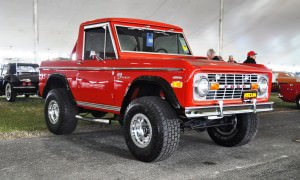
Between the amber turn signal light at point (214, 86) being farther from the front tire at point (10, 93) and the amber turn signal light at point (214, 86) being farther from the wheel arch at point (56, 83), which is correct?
the front tire at point (10, 93)

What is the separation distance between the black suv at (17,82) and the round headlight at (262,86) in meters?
10.6

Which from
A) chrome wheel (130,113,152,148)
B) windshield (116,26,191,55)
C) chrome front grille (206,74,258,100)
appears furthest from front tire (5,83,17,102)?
chrome front grille (206,74,258,100)

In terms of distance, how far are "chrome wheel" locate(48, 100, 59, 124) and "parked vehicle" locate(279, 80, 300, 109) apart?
31.2ft

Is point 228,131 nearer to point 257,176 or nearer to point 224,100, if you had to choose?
point 224,100

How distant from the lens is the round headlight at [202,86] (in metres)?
4.37

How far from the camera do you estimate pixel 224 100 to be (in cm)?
475

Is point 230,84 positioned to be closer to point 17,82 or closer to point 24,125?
point 24,125

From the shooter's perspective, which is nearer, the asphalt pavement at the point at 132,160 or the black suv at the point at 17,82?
the asphalt pavement at the point at 132,160

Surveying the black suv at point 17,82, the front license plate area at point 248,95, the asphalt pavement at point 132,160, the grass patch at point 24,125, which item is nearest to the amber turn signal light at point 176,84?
the asphalt pavement at point 132,160

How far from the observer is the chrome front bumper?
4.27m

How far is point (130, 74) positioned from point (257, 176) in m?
2.23

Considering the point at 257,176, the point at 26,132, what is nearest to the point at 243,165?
the point at 257,176

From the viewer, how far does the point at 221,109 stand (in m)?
4.52

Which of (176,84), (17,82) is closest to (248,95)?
(176,84)
